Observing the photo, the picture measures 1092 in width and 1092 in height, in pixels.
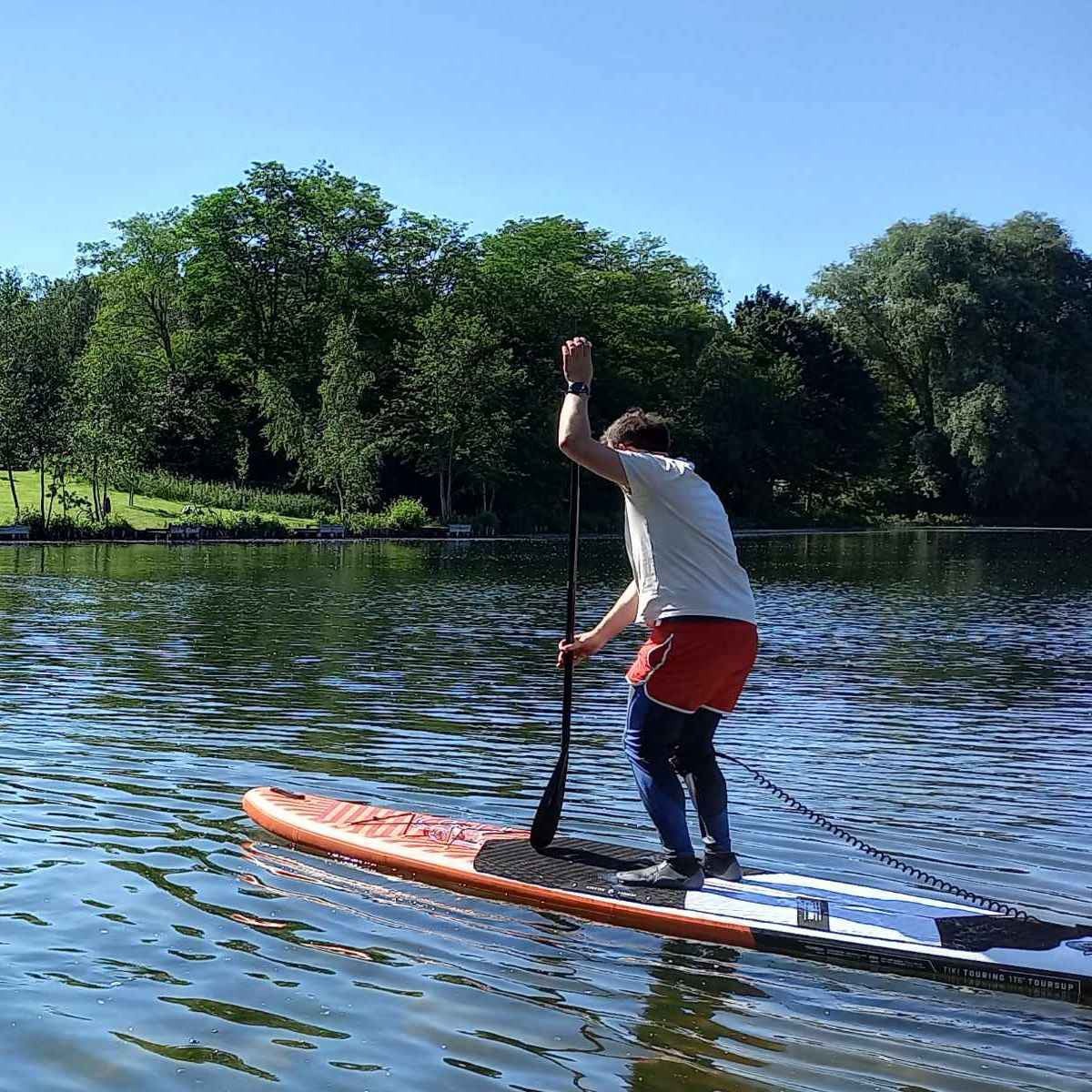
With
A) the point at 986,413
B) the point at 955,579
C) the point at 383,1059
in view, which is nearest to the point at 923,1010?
the point at 383,1059

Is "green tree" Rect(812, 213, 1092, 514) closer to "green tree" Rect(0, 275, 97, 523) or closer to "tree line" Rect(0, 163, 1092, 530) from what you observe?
"tree line" Rect(0, 163, 1092, 530)

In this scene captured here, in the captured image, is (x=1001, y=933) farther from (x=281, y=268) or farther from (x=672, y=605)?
(x=281, y=268)

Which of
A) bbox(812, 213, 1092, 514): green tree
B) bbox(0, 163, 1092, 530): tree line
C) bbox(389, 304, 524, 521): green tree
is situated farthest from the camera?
bbox(812, 213, 1092, 514): green tree

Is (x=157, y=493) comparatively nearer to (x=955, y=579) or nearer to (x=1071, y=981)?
(x=955, y=579)

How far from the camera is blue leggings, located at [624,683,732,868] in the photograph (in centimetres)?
710

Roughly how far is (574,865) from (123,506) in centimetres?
5318

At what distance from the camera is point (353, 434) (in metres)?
62.4

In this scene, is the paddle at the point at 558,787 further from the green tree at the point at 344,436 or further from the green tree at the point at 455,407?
the green tree at the point at 455,407

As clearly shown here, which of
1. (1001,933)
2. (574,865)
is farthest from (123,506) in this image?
(1001,933)

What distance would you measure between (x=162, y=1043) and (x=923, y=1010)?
3.20 metres

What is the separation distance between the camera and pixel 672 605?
275 inches

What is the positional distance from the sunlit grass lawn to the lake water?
31.2 m

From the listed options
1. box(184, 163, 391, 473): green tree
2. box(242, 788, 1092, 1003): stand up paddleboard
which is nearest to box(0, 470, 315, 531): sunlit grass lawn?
box(184, 163, 391, 473): green tree

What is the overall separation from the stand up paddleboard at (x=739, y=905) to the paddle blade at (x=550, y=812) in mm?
82
